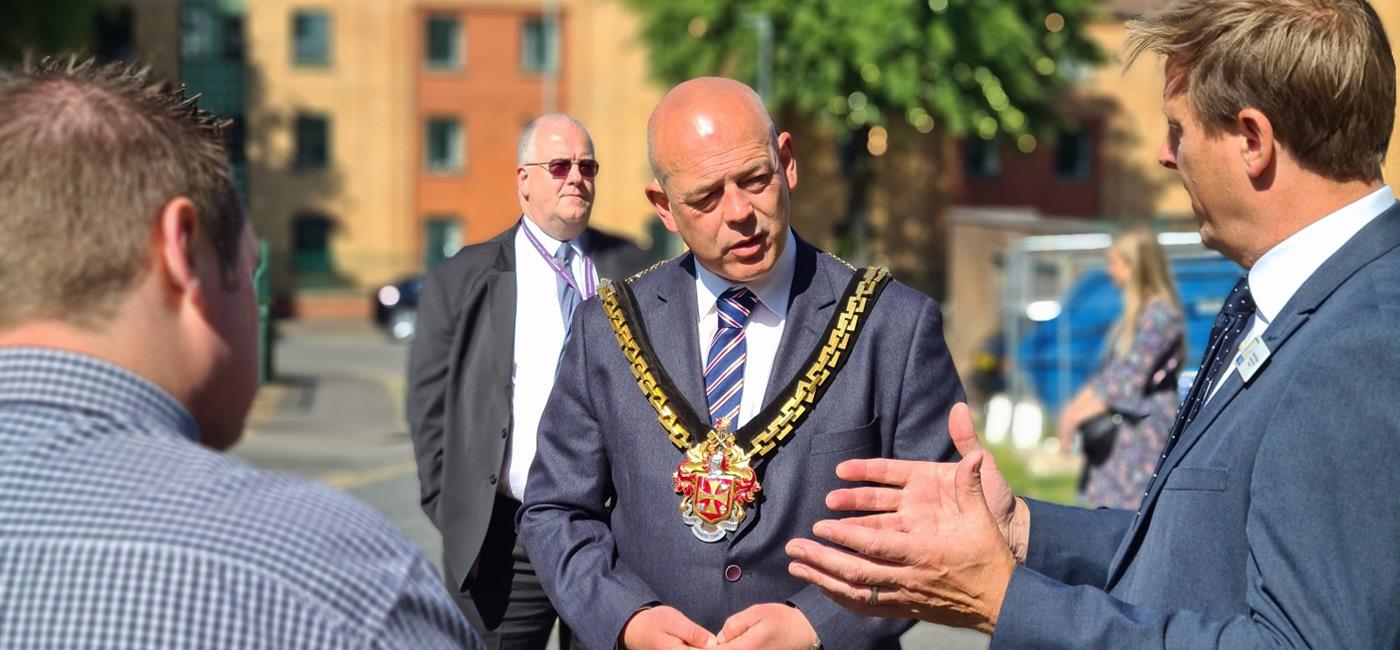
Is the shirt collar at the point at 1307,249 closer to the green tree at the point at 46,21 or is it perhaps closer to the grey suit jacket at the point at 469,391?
the grey suit jacket at the point at 469,391

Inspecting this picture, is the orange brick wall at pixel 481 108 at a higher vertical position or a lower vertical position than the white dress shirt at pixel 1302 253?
lower

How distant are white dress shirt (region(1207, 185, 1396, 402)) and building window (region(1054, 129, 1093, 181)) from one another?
148 feet

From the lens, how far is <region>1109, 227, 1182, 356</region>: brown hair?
7577 millimetres

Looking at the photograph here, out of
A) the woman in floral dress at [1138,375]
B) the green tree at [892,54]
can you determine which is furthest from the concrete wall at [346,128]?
the woman in floral dress at [1138,375]

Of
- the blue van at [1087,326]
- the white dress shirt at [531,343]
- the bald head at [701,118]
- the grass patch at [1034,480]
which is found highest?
the bald head at [701,118]

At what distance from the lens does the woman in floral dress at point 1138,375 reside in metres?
7.39

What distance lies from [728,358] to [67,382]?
2.03 m

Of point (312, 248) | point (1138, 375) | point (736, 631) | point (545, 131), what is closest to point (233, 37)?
point (312, 248)

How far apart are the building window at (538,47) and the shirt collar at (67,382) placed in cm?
4824

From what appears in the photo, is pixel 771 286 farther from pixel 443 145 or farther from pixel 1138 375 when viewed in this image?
pixel 443 145

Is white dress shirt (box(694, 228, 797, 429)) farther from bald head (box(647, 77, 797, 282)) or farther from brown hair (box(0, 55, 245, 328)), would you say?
brown hair (box(0, 55, 245, 328))

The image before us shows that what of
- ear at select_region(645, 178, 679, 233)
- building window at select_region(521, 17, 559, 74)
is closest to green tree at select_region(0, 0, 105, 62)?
building window at select_region(521, 17, 559, 74)

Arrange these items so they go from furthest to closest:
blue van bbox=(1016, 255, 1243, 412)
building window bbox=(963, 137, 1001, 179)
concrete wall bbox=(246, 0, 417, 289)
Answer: concrete wall bbox=(246, 0, 417, 289), building window bbox=(963, 137, 1001, 179), blue van bbox=(1016, 255, 1243, 412)

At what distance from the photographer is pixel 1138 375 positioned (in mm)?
7375
